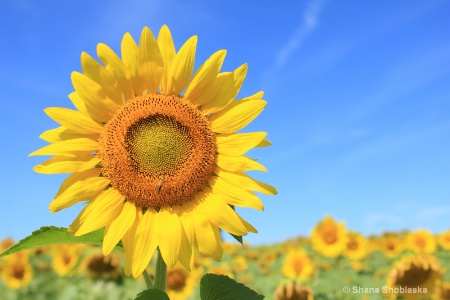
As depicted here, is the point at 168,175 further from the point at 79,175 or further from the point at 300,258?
the point at 300,258

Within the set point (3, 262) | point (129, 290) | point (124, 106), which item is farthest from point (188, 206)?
point (3, 262)

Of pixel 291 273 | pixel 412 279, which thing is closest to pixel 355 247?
pixel 291 273

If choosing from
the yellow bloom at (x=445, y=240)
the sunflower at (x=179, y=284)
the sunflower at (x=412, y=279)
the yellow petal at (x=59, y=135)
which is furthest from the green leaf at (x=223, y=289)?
the yellow bloom at (x=445, y=240)

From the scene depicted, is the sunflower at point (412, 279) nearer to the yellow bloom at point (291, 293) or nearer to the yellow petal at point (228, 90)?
the yellow bloom at point (291, 293)

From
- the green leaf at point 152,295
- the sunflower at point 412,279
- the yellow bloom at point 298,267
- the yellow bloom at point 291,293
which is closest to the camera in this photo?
the green leaf at point 152,295

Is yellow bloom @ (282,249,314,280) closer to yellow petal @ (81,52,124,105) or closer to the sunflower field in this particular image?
the sunflower field

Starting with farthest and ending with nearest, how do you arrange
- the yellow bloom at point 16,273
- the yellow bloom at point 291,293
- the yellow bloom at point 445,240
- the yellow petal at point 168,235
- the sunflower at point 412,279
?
the yellow bloom at point 445,240 < the yellow bloom at point 16,273 < the sunflower at point 412,279 < the yellow bloom at point 291,293 < the yellow petal at point 168,235

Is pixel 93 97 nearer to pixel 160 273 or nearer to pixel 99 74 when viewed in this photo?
pixel 99 74
